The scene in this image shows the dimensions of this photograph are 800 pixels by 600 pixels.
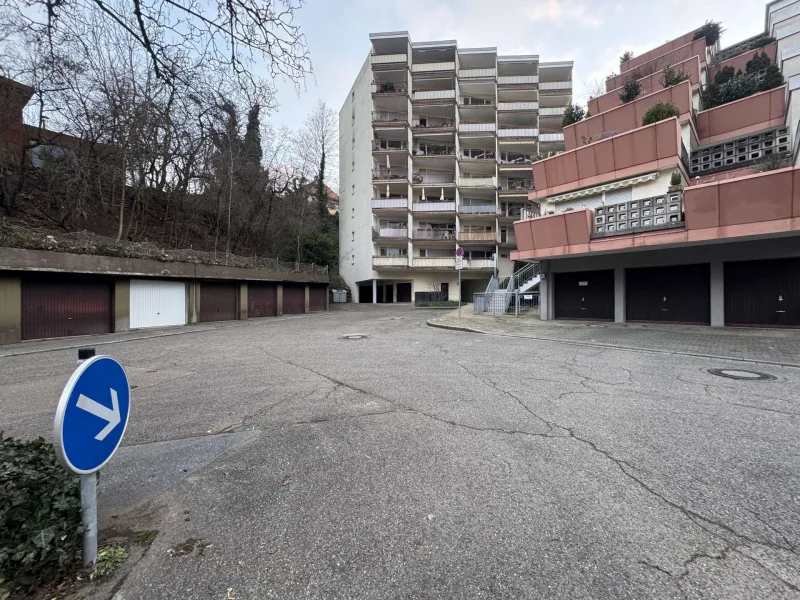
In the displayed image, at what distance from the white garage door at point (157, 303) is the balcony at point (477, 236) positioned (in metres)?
27.7

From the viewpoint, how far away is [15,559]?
1.71 metres

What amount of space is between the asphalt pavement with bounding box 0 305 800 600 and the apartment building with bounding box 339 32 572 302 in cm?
3323

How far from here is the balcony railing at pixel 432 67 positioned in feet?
128

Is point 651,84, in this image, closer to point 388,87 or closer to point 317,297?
point 388,87

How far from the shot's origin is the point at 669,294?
14.9 m

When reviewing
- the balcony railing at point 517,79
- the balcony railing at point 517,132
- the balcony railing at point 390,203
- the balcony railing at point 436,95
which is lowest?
the balcony railing at point 390,203

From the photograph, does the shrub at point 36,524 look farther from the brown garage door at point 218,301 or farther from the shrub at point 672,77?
the shrub at point 672,77

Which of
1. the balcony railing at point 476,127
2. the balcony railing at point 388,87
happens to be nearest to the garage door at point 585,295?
the balcony railing at point 476,127

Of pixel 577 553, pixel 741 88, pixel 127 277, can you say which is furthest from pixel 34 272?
pixel 741 88

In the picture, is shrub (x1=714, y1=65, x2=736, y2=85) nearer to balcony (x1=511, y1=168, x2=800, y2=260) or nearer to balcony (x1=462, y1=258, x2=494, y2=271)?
balcony (x1=511, y1=168, x2=800, y2=260)

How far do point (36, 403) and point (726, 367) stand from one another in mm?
12614

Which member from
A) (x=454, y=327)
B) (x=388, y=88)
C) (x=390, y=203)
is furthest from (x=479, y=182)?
(x=454, y=327)

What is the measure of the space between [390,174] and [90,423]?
40186 mm

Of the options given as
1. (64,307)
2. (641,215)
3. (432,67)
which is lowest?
(64,307)
